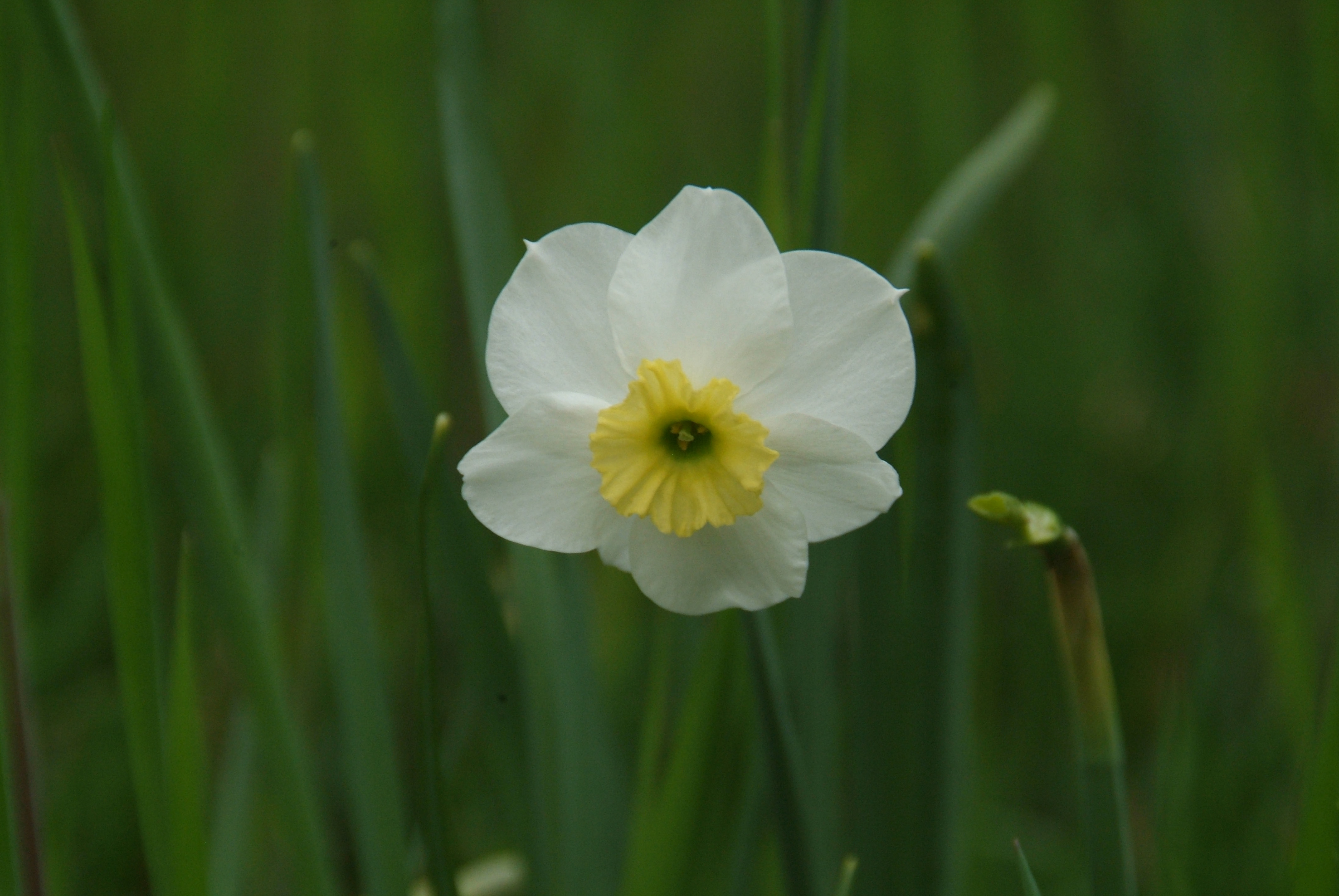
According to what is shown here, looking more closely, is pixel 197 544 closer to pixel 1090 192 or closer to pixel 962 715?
pixel 962 715

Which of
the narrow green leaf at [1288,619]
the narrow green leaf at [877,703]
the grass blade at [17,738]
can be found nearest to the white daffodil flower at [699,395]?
the narrow green leaf at [877,703]

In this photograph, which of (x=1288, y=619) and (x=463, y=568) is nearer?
(x=463, y=568)

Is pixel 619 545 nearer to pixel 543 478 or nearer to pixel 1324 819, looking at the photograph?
pixel 543 478

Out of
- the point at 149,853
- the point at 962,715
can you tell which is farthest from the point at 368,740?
the point at 962,715

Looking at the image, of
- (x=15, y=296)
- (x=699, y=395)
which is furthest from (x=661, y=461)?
(x=15, y=296)

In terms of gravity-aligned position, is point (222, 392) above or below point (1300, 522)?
above

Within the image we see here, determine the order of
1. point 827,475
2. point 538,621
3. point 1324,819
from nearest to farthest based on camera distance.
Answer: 1. point 827,475
2. point 1324,819
3. point 538,621

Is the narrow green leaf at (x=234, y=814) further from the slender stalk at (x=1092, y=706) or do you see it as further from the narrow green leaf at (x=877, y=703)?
the slender stalk at (x=1092, y=706)
